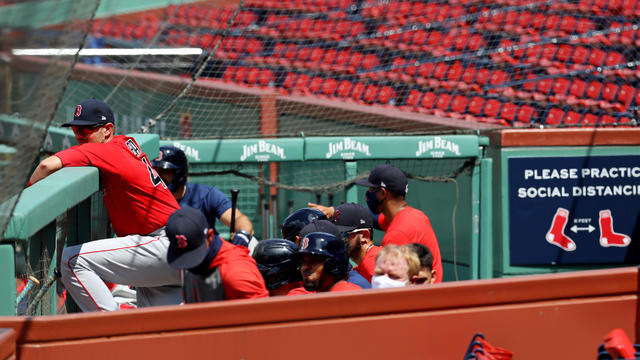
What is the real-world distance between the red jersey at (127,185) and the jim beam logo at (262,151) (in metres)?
3.25

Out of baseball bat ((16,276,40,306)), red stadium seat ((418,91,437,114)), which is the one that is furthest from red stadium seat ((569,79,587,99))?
baseball bat ((16,276,40,306))

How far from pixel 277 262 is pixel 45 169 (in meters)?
1.01

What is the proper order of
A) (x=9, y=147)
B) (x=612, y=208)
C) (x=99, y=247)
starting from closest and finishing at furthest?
(x=9, y=147)
(x=99, y=247)
(x=612, y=208)

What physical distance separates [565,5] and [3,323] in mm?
9676

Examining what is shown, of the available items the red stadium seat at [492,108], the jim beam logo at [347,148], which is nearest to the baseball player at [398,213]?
the jim beam logo at [347,148]

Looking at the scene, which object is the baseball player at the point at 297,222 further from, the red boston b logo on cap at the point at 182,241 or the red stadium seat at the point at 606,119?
the red stadium seat at the point at 606,119

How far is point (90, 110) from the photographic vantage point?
374 cm

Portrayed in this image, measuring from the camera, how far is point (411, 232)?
3969mm

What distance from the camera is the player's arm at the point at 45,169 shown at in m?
3.28

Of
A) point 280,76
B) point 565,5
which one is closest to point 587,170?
point 565,5

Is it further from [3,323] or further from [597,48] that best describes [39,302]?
[597,48]

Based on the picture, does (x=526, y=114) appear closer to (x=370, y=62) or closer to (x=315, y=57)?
(x=370, y=62)

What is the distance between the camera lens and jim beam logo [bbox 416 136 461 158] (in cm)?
705

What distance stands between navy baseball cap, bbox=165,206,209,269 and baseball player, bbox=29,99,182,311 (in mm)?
740
